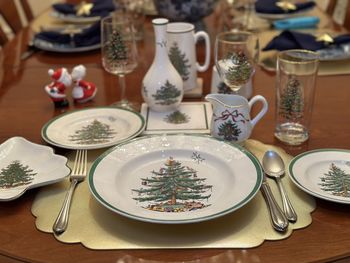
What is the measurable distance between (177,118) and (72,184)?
324 millimetres

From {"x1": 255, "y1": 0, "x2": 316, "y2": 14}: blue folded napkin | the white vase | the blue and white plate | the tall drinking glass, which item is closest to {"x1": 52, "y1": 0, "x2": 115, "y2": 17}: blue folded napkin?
the blue and white plate

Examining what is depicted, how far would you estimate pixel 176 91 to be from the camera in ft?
3.45

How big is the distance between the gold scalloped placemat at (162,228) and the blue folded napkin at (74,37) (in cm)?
79

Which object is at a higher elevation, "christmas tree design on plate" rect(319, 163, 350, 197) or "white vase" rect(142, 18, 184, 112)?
"white vase" rect(142, 18, 184, 112)

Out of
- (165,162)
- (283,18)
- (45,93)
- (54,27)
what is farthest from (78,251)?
(283,18)

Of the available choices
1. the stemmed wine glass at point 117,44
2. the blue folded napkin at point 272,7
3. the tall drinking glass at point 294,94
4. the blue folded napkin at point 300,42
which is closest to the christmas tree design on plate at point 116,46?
the stemmed wine glass at point 117,44

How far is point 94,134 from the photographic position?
0.97m

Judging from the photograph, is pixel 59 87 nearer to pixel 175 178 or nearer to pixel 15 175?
pixel 15 175

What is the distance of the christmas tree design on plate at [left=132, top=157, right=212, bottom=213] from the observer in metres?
0.73

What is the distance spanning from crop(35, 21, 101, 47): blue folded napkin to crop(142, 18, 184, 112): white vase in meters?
0.49

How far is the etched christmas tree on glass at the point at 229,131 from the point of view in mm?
893

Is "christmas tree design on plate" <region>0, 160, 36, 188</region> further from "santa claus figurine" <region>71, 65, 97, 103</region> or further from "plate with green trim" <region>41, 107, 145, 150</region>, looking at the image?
"santa claus figurine" <region>71, 65, 97, 103</region>

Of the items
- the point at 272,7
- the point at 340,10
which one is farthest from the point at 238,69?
the point at 340,10

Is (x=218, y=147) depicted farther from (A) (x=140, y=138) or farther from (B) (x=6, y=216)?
(B) (x=6, y=216)
